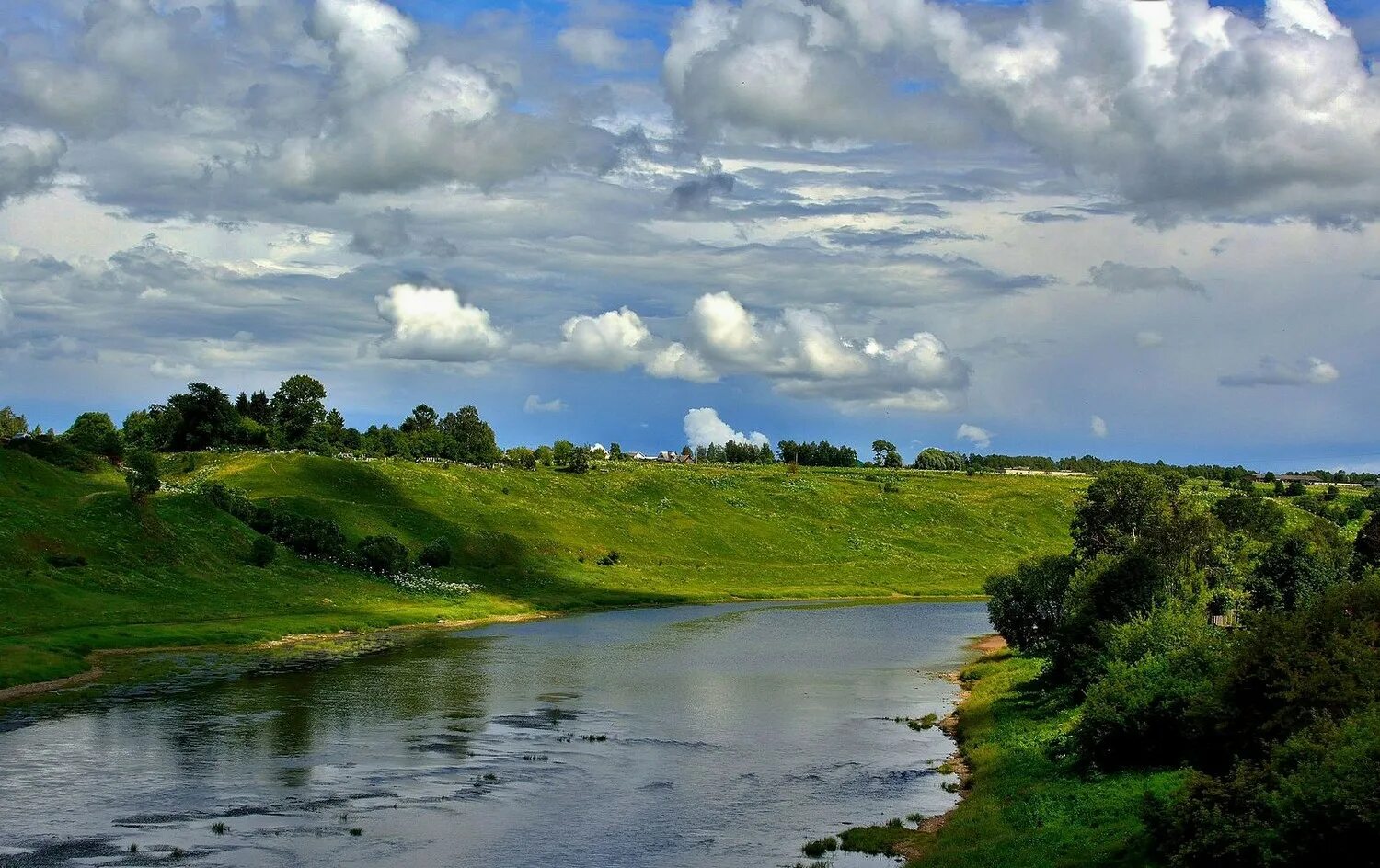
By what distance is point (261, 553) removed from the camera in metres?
152

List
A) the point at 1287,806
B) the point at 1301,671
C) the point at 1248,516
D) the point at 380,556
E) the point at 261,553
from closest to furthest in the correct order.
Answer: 1. the point at 1287,806
2. the point at 1301,671
3. the point at 261,553
4. the point at 380,556
5. the point at 1248,516

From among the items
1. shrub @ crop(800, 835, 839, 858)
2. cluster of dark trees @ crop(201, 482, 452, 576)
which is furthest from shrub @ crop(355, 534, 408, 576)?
shrub @ crop(800, 835, 839, 858)

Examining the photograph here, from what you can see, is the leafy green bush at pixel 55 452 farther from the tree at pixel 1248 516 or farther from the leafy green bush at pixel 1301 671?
the tree at pixel 1248 516

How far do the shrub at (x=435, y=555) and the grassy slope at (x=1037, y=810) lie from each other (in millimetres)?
122820

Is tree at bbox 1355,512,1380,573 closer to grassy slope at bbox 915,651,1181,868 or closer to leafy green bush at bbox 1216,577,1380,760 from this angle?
grassy slope at bbox 915,651,1181,868

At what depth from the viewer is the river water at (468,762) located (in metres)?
45.7

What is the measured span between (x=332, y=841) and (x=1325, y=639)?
3696 cm

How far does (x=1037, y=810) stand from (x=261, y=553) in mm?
124446

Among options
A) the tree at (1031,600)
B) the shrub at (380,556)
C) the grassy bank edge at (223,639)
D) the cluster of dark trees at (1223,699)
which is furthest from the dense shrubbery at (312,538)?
the cluster of dark trees at (1223,699)

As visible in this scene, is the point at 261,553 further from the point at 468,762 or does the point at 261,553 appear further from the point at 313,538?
the point at 468,762

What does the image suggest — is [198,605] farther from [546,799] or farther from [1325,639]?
[1325,639]

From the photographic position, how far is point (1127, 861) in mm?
38312

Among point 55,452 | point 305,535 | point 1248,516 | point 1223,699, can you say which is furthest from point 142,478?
point 1248,516

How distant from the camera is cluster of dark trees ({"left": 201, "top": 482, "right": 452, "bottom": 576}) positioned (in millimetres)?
166125
